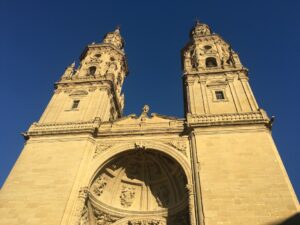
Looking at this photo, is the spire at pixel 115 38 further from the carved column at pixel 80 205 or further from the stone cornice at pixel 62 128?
the carved column at pixel 80 205

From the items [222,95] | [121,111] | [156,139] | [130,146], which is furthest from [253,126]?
[121,111]

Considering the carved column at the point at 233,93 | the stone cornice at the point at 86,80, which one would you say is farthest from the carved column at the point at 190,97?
the stone cornice at the point at 86,80

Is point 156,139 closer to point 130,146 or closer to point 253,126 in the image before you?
point 130,146

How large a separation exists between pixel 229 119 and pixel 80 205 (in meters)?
8.62

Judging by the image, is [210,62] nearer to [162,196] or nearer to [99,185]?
[162,196]

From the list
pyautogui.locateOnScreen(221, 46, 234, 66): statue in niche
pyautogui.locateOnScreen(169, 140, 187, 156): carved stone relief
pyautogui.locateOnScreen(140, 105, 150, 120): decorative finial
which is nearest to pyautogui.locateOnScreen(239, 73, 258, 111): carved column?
pyautogui.locateOnScreen(221, 46, 234, 66): statue in niche

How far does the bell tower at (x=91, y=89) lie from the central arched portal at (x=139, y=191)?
11.9 ft

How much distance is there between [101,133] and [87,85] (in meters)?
6.04

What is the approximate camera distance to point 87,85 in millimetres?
21391

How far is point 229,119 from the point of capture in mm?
15492

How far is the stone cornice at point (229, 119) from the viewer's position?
15148mm

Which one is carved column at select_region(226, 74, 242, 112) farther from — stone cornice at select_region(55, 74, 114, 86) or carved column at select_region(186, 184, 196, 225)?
stone cornice at select_region(55, 74, 114, 86)

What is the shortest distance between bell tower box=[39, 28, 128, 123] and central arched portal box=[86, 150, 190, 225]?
11.9 ft

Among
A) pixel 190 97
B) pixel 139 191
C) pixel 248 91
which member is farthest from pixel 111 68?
pixel 139 191
